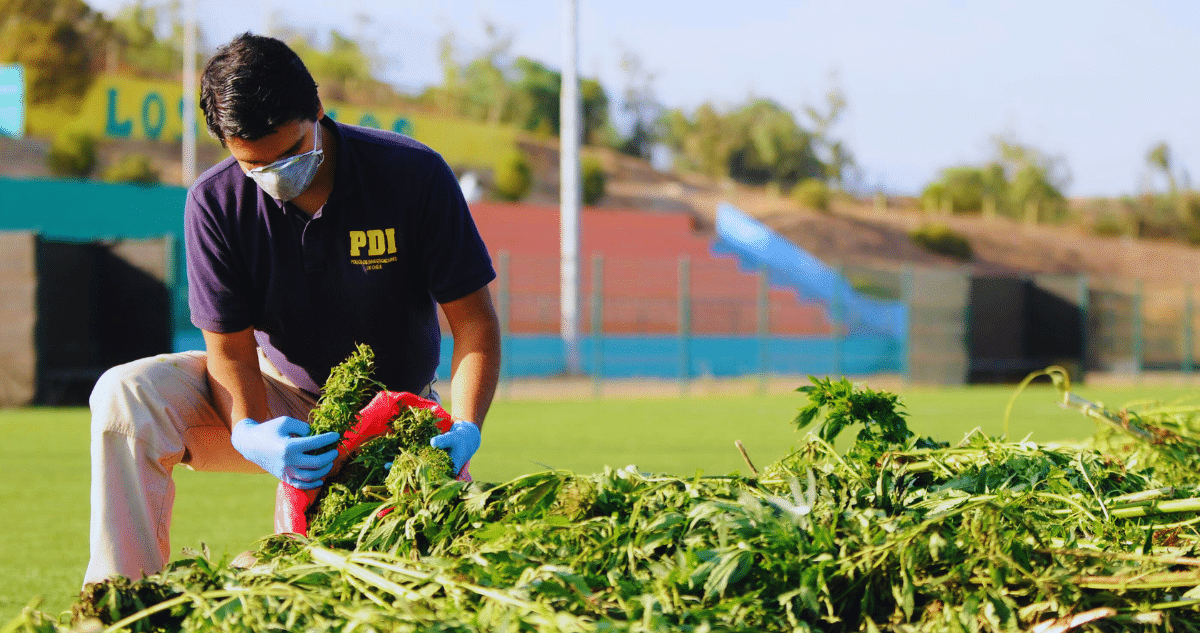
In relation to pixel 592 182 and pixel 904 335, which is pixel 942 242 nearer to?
pixel 592 182

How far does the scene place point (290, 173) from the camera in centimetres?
266

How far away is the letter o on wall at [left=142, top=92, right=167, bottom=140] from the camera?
2695cm

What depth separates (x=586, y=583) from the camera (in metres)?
1.54

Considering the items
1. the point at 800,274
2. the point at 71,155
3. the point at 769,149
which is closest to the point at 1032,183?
the point at 769,149

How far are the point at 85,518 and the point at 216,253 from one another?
2.99m

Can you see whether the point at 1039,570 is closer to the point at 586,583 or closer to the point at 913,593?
the point at 913,593

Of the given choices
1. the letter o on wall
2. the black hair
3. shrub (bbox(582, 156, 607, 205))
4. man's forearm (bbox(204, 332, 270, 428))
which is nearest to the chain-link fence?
the letter o on wall

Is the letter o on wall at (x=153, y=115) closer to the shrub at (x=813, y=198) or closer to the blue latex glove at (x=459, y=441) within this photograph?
the shrub at (x=813, y=198)

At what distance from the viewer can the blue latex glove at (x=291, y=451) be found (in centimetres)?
218

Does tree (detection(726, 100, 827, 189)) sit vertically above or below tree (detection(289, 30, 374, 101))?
below

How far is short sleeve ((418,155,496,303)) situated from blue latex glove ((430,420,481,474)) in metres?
0.52

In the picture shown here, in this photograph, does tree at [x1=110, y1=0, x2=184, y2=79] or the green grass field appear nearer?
the green grass field

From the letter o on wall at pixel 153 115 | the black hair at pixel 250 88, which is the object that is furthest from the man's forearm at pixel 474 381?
the letter o on wall at pixel 153 115

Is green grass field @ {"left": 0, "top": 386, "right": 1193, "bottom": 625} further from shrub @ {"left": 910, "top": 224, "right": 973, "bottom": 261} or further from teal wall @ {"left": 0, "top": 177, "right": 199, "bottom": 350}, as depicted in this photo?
shrub @ {"left": 910, "top": 224, "right": 973, "bottom": 261}
